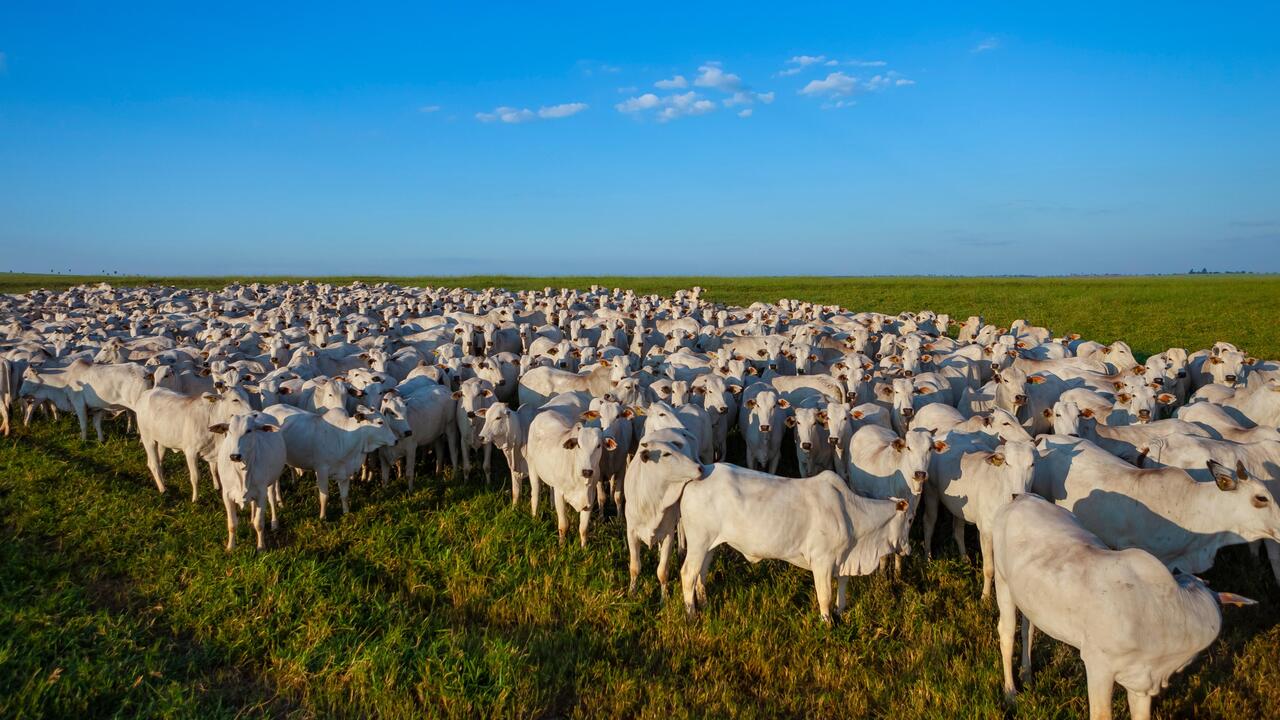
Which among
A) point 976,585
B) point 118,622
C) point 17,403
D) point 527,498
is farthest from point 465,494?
point 17,403

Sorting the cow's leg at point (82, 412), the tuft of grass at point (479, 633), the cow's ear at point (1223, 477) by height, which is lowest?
the tuft of grass at point (479, 633)

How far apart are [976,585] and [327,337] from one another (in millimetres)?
18308

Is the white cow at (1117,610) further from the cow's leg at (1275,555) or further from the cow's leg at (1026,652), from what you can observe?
the cow's leg at (1275,555)

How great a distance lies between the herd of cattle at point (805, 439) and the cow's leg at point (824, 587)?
2 centimetres

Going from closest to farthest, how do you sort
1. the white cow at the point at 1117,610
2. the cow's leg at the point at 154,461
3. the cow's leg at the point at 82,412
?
the white cow at the point at 1117,610 < the cow's leg at the point at 154,461 < the cow's leg at the point at 82,412

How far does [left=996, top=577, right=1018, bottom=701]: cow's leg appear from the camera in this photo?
6.37 m

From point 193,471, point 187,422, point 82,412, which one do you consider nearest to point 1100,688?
point 193,471

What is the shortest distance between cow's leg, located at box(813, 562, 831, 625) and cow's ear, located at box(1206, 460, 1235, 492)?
13.7 feet

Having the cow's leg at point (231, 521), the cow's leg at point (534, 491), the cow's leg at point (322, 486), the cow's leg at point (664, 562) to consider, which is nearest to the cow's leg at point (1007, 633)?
the cow's leg at point (664, 562)

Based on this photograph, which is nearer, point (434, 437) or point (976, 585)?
point (976, 585)

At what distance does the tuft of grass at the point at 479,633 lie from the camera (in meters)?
6.28

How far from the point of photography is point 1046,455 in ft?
28.7

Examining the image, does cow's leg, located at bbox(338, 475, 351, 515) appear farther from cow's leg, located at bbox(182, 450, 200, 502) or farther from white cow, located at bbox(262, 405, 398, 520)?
cow's leg, located at bbox(182, 450, 200, 502)

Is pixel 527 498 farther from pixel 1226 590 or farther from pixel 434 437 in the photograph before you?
pixel 1226 590
